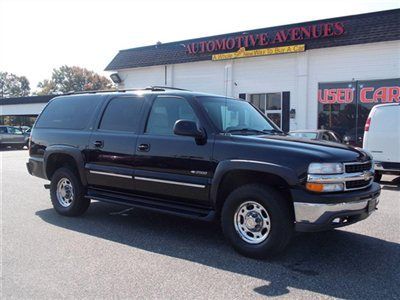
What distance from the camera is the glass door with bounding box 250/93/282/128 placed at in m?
21.7

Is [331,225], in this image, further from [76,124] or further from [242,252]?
[76,124]

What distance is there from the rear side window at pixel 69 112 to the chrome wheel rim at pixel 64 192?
91 cm

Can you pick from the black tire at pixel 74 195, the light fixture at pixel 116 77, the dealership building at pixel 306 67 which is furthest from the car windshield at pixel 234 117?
the light fixture at pixel 116 77

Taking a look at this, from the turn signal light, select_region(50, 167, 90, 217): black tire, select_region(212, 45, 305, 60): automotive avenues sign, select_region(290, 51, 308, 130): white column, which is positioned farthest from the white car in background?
select_region(212, 45, 305, 60): automotive avenues sign

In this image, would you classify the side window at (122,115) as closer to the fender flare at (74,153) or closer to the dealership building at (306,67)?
the fender flare at (74,153)

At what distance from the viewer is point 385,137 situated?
11.1 m

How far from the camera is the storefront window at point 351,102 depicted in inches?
722

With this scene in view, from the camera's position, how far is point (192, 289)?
13.0 feet

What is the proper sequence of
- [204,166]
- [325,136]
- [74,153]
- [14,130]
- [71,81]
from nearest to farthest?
[204,166] < [74,153] < [325,136] < [14,130] < [71,81]

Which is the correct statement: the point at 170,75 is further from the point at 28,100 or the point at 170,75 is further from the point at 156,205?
the point at 28,100

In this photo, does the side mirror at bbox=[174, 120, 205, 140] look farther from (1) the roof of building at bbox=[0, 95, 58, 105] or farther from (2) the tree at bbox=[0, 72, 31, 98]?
(2) the tree at bbox=[0, 72, 31, 98]

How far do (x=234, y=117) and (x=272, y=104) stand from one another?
16.7m

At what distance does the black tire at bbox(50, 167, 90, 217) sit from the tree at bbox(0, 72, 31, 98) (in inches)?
5010

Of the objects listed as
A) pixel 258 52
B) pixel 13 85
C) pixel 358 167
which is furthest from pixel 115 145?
pixel 13 85
